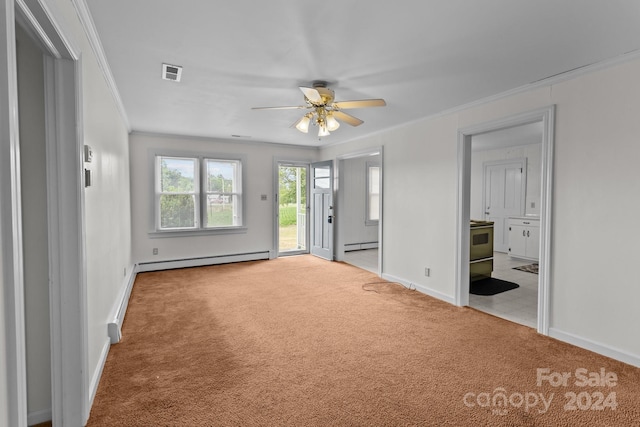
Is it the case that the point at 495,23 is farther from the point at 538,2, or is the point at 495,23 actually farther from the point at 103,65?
the point at 103,65

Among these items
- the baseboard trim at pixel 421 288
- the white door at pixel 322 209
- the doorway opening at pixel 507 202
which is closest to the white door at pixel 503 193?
the doorway opening at pixel 507 202

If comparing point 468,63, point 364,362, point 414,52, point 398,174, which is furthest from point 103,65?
point 398,174

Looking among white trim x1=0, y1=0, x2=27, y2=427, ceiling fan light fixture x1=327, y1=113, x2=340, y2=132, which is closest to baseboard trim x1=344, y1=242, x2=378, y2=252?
ceiling fan light fixture x1=327, y1=113, x2=340, y2=132

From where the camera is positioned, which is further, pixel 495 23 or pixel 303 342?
pixel 303 342

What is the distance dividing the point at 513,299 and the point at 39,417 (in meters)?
4.65

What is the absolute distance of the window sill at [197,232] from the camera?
5555mm

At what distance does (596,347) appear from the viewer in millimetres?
2709

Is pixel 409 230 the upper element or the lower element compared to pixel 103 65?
lower

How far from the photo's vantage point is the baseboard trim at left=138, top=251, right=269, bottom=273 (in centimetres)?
550

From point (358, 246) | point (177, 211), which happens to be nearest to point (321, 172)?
point (358, 246)

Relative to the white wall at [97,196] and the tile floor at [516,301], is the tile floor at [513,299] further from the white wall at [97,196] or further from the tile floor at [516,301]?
the white wall at [97,196]

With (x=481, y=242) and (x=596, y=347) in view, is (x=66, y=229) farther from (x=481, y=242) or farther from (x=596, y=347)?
(x=481, y=242)

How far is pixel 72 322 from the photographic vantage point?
5.88 ft

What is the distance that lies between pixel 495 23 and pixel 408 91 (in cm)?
128
